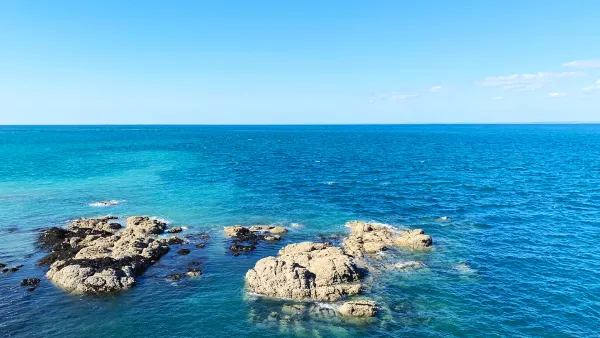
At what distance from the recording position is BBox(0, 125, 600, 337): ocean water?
32.9m

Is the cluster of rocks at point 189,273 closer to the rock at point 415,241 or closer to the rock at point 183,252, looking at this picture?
the rock at point 183,252

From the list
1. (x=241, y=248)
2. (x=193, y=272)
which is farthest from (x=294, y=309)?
(x=241, y=248)

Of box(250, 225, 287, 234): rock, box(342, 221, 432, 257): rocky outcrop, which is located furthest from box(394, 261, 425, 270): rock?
box(250, 225, 287, 234): rock

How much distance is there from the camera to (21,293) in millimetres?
37750

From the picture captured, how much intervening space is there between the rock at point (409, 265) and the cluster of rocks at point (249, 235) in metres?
17.9

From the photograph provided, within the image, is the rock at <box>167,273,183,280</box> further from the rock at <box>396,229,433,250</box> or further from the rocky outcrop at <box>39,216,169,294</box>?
the rock at <box>396,229,433,250</box>

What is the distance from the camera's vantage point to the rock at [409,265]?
44.1 m

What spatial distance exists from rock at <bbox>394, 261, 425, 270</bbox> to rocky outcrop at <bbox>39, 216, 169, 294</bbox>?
3022 cm

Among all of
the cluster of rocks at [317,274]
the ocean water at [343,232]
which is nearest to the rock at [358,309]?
the cluster of rocks at [317,274]

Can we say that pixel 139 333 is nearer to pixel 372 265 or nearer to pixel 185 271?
pixel 185 271

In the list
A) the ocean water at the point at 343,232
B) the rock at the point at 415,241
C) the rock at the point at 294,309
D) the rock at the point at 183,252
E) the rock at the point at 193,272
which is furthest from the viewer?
the rock at the point at 415,241

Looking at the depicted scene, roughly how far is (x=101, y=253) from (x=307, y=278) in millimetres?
26856

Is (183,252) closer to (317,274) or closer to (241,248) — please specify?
(241,248)

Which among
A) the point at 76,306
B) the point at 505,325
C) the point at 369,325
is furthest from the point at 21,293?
the point at 505,325
